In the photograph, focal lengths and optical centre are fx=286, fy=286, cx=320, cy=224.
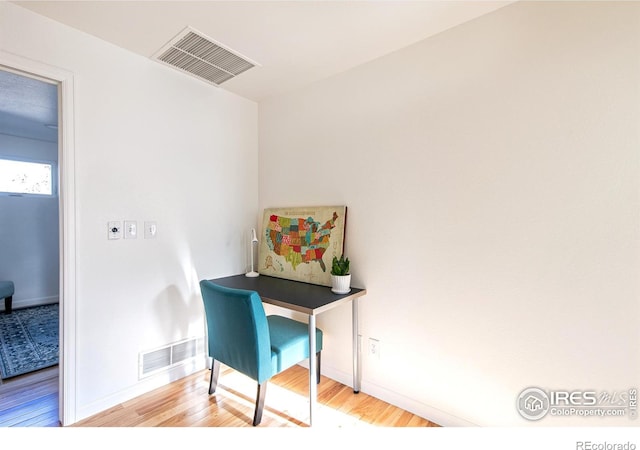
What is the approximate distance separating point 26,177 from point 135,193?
3.54m

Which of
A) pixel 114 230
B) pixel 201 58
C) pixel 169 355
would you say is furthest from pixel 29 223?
pixel 201 58

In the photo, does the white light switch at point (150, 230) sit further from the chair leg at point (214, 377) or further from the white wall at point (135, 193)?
the chair leg at point (214, 377)

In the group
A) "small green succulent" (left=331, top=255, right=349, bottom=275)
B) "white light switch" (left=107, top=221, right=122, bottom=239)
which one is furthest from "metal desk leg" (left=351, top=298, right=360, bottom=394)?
"white light switch" (left=107, top=221, right=122, bottom=239)

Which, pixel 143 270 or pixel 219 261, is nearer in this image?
pixel 143 270

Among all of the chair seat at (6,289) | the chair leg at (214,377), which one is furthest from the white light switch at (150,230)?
the chair seat at (6,289)

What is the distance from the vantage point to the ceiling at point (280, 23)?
150cm

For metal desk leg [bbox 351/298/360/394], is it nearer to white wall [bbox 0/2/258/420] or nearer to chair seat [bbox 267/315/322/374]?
chair seat [bbox 267/315/322/374]

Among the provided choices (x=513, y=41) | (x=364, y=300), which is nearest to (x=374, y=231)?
(x=364, y=300)

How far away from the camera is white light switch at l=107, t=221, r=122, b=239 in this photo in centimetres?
183

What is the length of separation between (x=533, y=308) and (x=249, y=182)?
2.28 metres

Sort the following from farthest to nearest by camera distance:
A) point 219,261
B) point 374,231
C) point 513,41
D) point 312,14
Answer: point 219,261 → point 374,231 → point 312,14 → point 513,41

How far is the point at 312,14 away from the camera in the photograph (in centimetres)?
157

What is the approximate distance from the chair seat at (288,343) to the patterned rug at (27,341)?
2025 mm

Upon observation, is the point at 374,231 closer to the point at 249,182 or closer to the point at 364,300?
the point at 364,300
